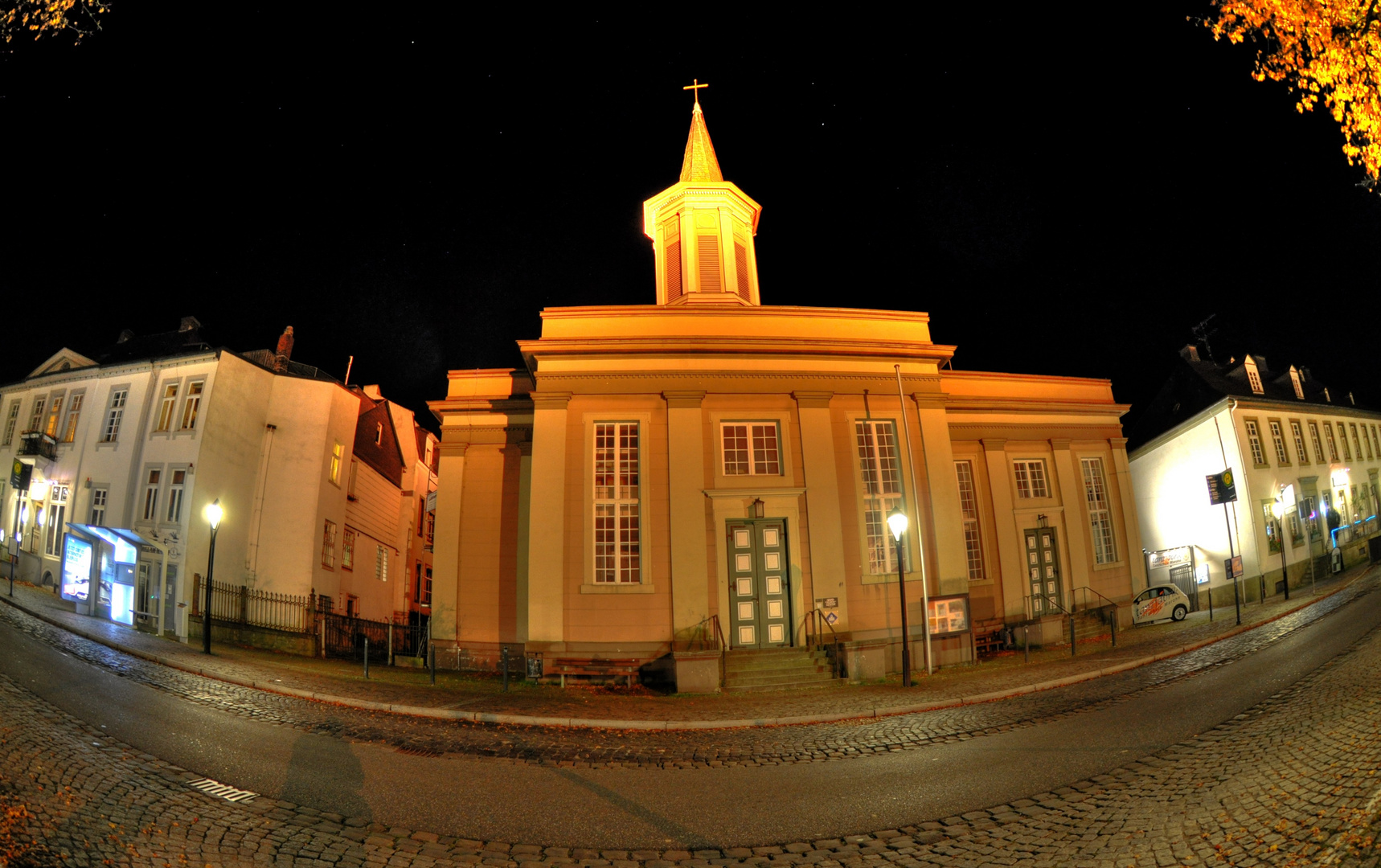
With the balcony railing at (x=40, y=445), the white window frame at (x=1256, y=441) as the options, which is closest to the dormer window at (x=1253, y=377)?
the white window frame at (x=1256, y=441)

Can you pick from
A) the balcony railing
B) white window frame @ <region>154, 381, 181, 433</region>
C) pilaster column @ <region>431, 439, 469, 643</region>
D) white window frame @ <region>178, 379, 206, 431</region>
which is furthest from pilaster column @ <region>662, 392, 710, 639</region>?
the balcony railing

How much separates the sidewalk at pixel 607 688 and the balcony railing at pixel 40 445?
661 cm

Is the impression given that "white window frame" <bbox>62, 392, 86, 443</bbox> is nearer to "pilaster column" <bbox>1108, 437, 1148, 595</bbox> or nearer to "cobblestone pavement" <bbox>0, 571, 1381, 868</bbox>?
"cobblestone pavement" <bbox>0, 571, 1381, 868</bbox>

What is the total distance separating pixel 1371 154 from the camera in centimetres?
770

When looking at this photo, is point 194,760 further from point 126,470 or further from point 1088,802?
point 126,470

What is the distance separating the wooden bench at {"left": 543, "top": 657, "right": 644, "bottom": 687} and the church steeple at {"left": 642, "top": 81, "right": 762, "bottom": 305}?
11.4m

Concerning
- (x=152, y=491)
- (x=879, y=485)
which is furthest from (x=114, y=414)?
(x=879, y=485)

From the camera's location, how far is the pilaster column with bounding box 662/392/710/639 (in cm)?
1617

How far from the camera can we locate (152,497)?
2083 centimetres

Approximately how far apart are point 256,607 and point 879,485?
20.7 meters

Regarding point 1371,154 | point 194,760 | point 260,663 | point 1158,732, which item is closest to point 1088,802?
point 1158,732

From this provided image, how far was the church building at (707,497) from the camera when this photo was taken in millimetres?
16422

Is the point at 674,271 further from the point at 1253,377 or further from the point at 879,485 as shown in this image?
the point at 1253,377

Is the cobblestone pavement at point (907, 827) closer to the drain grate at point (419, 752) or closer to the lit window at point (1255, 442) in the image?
the drain grate at point (419, 752)
